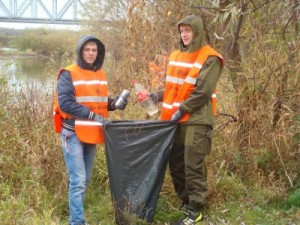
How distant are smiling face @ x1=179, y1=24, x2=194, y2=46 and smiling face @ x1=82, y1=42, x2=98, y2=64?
31.9 inches

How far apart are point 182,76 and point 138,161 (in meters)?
0.90

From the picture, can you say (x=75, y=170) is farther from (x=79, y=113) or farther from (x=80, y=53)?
(x=80, y=53)

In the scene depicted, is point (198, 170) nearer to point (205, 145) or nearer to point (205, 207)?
point (205, 145)

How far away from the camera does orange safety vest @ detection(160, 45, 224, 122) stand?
376cm

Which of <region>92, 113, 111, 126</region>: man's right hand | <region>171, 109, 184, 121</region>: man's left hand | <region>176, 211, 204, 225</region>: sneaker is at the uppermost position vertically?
<region>171, 109, 184, 121</region>: man's left hand

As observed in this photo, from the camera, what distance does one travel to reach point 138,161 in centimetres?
392

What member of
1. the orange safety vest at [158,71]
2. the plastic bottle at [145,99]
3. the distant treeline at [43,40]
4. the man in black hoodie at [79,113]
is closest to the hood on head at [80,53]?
the man in black hoodie at [79,113]

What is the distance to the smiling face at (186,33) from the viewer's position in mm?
3822

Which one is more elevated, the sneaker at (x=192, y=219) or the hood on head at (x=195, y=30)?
the hood on head at (x=195, y=30)

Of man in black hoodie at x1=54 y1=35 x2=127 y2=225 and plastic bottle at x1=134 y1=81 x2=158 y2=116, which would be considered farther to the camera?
plastic bottle at x1=134 y1=81 x2=158 y2=116

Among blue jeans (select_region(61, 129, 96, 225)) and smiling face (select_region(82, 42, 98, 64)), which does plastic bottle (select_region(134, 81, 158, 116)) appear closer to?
smiling face (select_region(82, 42, 98, 64))

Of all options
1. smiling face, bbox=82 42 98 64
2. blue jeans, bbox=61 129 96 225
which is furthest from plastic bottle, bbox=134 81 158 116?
blue jeans, bbox=61 129 96 225

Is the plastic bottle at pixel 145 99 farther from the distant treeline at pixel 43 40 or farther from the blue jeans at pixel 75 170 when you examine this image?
the distant treeline at pixel 43 40

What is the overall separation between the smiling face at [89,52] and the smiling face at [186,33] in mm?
810
